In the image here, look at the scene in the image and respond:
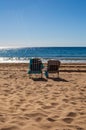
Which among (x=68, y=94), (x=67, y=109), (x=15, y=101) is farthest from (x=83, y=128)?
(x=68, y=94)

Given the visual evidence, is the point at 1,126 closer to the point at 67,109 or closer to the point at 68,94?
the point at 67,109

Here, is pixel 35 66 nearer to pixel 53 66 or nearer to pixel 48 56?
pixel 53 66

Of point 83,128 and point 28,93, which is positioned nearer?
point 83,128

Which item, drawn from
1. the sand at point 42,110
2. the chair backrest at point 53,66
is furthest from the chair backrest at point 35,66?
the sand at point 42,110

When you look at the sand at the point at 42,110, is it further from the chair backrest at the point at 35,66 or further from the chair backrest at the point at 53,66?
the chair backrest at the point at 53,66

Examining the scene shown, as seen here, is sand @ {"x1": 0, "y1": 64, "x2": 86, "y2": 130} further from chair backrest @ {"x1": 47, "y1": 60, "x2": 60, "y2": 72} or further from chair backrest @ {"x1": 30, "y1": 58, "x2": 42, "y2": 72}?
chair backrest @ {"x1": 47, "y1": 60, "x2": 60, "y2": 72}

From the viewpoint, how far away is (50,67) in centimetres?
1312

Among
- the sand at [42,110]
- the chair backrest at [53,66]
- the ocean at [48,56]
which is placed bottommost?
the ocean at [48,56]

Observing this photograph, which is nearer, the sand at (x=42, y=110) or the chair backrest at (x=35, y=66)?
the sand at (x=42, y=110)

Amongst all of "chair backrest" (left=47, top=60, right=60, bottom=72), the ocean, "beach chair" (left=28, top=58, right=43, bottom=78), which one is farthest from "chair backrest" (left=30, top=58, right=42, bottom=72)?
the ocean

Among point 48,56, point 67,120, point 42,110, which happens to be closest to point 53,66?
point 42,110

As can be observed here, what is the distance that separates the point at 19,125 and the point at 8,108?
135 centimetres

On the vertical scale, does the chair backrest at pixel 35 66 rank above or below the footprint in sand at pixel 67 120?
above

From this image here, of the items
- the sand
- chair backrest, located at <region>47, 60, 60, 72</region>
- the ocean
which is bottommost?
the ocean
